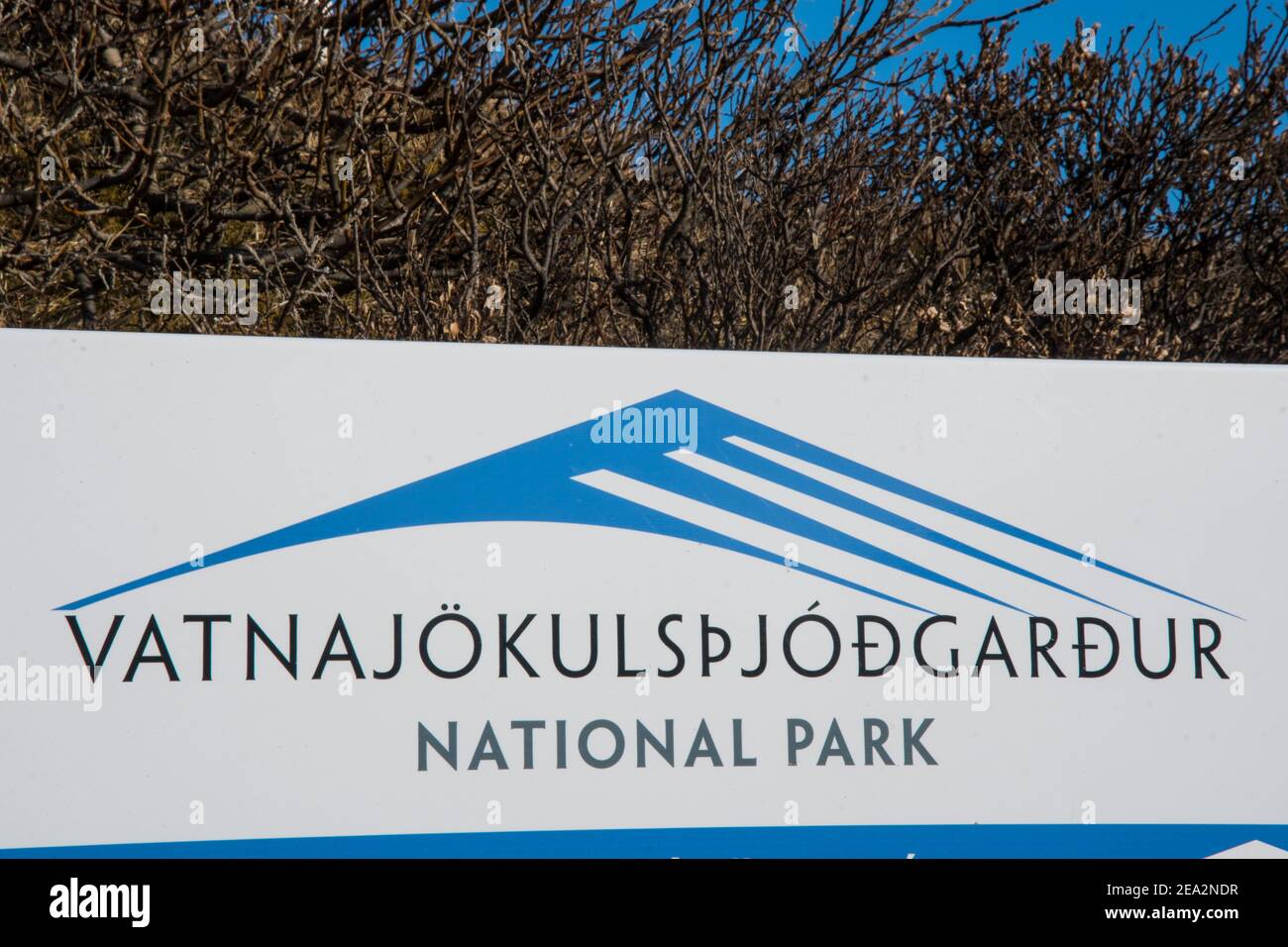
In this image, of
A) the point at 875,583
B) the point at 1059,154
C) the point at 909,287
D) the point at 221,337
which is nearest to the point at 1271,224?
the point at 1059,154

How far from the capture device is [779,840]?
3004 millimetres

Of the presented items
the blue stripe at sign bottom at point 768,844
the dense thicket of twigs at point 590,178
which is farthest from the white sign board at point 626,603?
the dense thicket of twigs at point 590,178

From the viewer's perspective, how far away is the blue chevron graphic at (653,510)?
9.85 ft

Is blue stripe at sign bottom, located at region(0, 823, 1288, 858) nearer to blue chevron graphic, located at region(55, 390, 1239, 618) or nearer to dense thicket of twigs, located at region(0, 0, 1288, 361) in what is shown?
blue chevron graphic, located at region(55, 390, 1239, 618)

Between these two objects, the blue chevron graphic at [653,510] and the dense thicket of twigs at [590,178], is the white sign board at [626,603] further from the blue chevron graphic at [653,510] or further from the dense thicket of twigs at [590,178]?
the dense thicket of twigs at [590,178]

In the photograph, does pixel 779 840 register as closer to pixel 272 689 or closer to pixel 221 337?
pixel 272 689

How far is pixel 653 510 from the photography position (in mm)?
3094

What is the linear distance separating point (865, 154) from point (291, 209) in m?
3.17

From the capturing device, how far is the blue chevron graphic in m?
3.00

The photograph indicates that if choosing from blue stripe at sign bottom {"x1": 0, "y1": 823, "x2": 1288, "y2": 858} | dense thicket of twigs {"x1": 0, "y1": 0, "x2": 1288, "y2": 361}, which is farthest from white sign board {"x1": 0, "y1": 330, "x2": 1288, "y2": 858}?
dense thicket of twigs {"x1": 0, "y1": 0, "x2": 1288, "y2": 361}

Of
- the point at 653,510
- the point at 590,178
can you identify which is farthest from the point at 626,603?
the point at 590,178

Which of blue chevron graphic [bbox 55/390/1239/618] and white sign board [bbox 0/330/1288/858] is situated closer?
white sign board [bbox 0/330/1288/858]

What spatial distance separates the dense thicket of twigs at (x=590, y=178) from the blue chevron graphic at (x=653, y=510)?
2472mm
